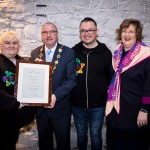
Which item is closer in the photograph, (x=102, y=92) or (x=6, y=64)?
(x=6, y=64)

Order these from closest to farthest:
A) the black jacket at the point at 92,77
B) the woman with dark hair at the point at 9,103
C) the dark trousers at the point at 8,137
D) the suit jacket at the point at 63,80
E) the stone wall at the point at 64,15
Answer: the woman with dark hair at the point at 9,103, the dark trousers at the point at 8,137, the suit jacket at the point at 63,80, the black jacket at the point at 92,77, the stone wall at the point at 64,15

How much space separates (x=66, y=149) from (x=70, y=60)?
3.41ft

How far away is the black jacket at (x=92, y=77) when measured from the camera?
2873mm

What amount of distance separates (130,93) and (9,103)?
1216 mm

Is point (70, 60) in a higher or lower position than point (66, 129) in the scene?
higher

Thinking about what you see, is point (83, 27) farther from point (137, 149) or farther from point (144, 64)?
point (137, 149)

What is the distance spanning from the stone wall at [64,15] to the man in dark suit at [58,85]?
0.81m

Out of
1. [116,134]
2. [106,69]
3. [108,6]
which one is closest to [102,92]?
[106,69]

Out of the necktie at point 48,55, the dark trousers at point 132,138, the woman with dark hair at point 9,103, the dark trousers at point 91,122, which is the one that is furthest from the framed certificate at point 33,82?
the dark trousers at point 132,138

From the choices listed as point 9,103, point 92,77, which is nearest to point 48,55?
point 92,77

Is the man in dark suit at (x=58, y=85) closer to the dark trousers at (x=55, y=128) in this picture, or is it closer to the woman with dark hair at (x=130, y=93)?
the dark trousers at (x=55, y=128)

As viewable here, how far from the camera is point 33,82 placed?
2.55 meters

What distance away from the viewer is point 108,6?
3.62 metres

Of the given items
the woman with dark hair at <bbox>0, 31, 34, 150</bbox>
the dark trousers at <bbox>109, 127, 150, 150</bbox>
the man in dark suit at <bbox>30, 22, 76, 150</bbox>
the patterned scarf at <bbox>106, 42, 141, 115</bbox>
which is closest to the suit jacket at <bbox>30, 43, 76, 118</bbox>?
the man in dark suit at <bbox>30, 22, 76, 150</bbox>
